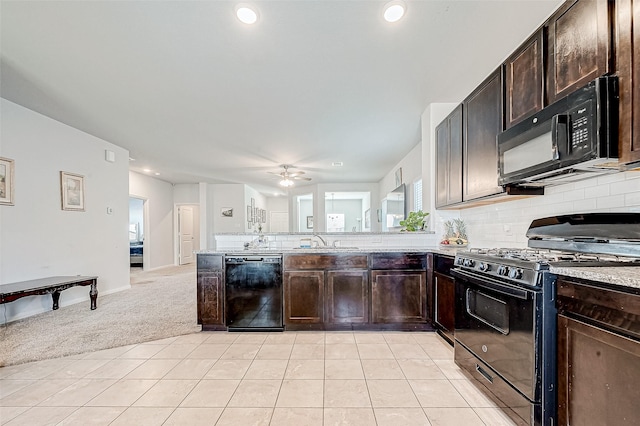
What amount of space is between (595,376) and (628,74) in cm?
133

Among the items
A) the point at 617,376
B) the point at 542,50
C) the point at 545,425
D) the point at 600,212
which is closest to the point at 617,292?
the point at 617,376

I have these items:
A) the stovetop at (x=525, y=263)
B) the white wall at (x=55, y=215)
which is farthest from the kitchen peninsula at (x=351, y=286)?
the white wall at (x=55, y=215)

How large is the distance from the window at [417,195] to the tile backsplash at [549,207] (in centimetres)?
154

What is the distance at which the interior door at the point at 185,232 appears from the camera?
843 cm

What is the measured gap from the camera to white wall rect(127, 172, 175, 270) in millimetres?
7086

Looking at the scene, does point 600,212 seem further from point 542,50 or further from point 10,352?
point 10,352

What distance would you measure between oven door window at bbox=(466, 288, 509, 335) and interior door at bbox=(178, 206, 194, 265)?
830 centimetres

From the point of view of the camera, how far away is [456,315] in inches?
83.4

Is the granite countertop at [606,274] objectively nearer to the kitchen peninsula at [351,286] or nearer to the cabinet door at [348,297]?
the kitchen peninsula at [351,286]

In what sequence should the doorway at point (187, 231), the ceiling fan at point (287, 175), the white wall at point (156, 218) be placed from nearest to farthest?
the ceiling fan at point (287, 175), the white wall at point (156, 218), the doorway at point (187, 231)

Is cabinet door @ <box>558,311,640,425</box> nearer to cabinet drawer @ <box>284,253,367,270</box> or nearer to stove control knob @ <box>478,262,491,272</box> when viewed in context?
stove control knob @ <box>478,262,491,272</box>

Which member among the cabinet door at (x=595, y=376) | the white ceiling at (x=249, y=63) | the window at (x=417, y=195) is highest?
the white ceiling at (x=249, y=63)

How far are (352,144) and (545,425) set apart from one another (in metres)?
4.29

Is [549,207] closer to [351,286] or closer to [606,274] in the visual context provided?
[606,274]
